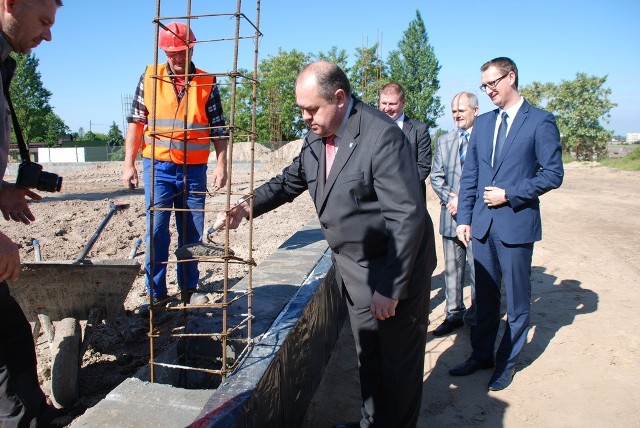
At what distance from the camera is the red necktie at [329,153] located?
250cm

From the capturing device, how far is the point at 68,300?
10.2 feet

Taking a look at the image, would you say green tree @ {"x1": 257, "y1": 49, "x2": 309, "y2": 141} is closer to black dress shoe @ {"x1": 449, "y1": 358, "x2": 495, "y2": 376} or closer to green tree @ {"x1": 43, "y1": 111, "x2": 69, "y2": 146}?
green tree @ {"x1": 43, "y1": 111, "x2": 69, "y2": 146}

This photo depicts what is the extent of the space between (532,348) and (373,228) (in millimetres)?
2460

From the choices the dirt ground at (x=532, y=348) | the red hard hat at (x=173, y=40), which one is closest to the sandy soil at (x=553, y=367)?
the dirt ground at (x=532, y=348)

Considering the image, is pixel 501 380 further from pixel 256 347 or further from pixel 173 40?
pixel 173 40

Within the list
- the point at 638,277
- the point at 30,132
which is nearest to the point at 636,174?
the point at 638,277

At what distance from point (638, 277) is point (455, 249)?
124 inches

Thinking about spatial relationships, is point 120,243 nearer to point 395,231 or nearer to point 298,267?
point 298,267

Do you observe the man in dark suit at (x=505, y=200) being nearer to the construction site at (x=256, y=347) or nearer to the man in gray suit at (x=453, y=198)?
the construction site at (x=256, y=347)

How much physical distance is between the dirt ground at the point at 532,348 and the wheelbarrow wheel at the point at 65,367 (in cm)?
13

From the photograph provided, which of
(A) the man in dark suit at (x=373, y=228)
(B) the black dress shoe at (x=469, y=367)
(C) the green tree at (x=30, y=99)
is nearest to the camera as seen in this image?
(A) the man in dark suit at (x=373, y=228)

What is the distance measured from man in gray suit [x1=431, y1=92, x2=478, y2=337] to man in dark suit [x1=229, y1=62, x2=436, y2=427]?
1.93 meters

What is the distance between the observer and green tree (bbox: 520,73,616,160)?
35812 mm

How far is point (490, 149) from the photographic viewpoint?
3.48 metres
